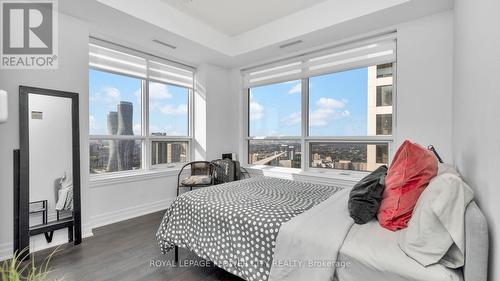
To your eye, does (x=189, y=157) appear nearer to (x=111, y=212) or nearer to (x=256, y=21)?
(x=111, y=212)

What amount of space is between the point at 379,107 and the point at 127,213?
390 cm

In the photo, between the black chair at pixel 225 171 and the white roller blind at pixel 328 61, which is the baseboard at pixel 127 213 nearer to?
the black chair at pixel 225 171

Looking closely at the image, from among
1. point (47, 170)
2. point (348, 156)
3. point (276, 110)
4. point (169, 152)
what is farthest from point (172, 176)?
point (348, 156)

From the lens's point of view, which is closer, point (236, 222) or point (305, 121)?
point (236, 222)

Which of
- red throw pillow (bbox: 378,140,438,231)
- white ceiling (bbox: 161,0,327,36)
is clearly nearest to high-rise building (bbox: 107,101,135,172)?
white ceiling (bbox: 161,0,327,36)

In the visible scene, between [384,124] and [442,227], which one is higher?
[384,124]

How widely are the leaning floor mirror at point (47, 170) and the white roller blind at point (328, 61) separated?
9.39 feet

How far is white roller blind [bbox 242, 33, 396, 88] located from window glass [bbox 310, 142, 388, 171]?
114 centimetres

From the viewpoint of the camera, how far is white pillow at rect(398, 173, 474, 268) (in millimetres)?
1013

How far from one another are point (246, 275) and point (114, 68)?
324 centimetres

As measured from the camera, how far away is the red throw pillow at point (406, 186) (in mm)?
1346

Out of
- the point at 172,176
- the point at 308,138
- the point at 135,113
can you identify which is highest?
the point at 135,113

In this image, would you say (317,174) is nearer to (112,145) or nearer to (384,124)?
(384,124)

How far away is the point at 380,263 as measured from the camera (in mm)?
1110
